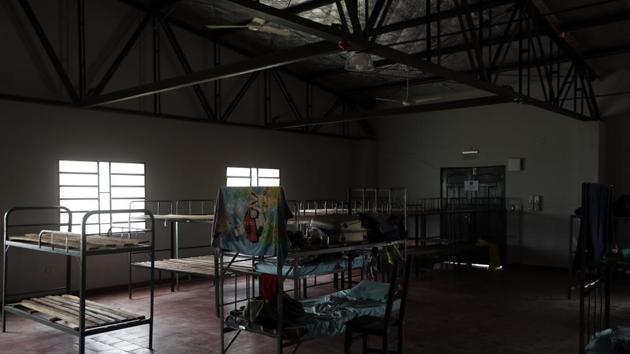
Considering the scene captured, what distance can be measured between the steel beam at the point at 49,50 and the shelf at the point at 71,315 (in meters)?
3.58

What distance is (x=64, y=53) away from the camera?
8477mm

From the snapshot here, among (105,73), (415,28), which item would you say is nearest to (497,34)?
(415,28)

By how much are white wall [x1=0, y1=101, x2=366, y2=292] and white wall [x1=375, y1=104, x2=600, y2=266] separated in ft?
8.61

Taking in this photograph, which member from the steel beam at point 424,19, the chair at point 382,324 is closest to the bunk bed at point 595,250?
the chair at point 382,324

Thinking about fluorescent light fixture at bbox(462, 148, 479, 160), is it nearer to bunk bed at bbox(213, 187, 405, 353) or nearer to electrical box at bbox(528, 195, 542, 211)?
electrical box at bbox(528, 195, 542, 211)

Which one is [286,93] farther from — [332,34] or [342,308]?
[342,308]

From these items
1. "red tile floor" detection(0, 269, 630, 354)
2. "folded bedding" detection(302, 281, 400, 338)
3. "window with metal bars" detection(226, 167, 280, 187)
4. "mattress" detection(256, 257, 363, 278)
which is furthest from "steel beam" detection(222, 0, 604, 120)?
"window with metal bars" detection(226, 167, 280, 187)

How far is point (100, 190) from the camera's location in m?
9.12

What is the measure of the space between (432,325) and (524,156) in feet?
21.3

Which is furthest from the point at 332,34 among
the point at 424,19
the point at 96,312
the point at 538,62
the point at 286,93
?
the point at 286,93

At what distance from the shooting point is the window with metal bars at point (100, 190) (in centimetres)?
867

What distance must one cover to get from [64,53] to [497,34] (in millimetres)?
7471

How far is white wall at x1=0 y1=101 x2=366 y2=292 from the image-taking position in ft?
26.6

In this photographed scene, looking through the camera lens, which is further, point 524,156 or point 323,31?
point 524,156
